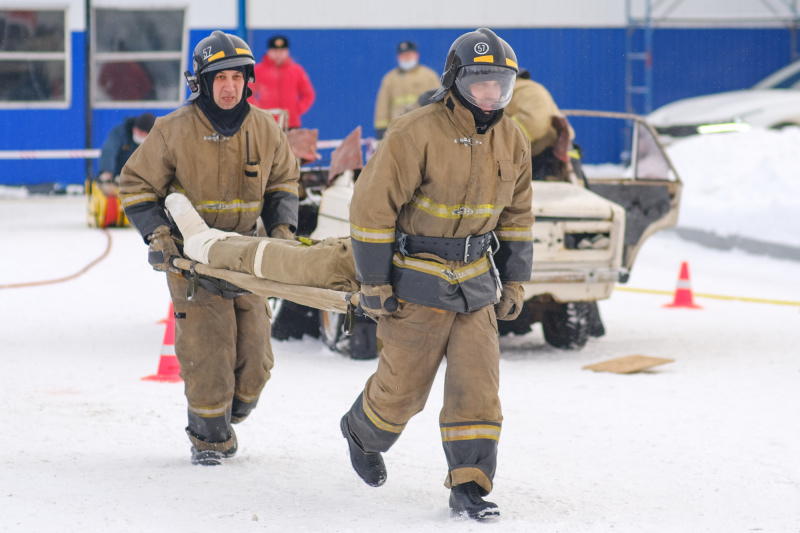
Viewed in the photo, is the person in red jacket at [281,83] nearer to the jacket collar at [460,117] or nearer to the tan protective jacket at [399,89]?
the tan protective jacket at [399,89]

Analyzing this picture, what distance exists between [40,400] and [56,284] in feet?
16.7

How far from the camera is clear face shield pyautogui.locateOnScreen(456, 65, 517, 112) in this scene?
4.40m

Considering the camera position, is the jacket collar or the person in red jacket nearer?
the jacket collar

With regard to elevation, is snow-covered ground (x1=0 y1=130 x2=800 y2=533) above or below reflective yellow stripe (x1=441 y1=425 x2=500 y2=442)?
below

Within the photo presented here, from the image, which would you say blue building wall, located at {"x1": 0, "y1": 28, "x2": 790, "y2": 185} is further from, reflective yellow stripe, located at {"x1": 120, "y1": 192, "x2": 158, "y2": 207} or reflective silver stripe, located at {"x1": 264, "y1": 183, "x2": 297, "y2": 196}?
reflective yellow stripe, located at {"x1": 120, "y1": 192, "x2": 158, "y2": 207}

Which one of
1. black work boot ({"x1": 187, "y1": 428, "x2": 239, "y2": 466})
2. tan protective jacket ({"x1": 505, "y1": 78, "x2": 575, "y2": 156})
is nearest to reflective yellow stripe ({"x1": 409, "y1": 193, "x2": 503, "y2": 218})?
black work boot ({"x1": 187, "y1": 428, "x2": 239, "y2": 466})

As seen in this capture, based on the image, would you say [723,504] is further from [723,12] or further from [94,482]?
[723,12]

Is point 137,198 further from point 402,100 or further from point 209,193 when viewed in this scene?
point 402,100

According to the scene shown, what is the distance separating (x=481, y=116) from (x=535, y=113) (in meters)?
4.06

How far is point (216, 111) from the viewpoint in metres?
5.25

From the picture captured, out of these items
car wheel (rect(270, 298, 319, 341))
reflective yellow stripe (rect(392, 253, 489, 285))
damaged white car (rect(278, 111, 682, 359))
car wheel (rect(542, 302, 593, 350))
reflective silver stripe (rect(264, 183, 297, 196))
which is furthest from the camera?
car wheel (rect(270, 298, 319, 341))

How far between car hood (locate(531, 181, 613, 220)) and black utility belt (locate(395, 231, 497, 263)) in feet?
11.3

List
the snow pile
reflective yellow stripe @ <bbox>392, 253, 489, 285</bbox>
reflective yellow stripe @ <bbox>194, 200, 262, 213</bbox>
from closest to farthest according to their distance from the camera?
1. reflective yellow stripe @ <bbox>392, 253, 489, 285</bbox>
2. reflective yellow stripe @ <bbox>194, 200, 262, 213</bbox>
3. the snow pile

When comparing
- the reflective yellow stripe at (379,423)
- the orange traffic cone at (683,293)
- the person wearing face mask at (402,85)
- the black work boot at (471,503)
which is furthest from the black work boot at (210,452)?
the person wearing face mask at (402,85)
